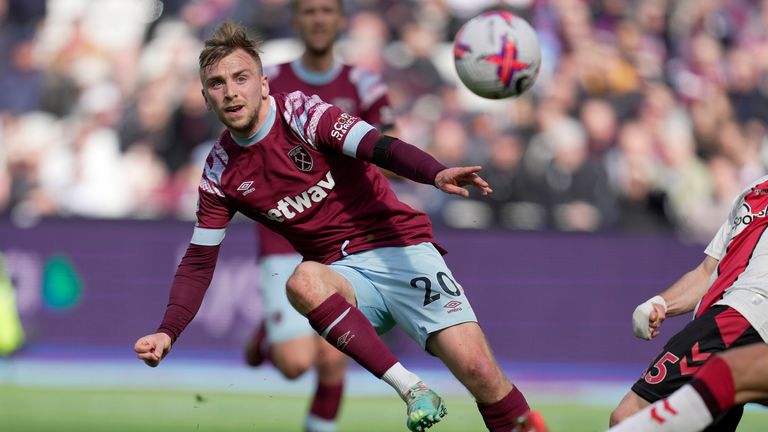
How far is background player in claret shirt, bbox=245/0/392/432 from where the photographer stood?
756 cm

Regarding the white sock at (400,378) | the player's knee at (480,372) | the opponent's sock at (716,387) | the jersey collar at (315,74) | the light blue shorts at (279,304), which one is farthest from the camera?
the jersey collar at (315,74)

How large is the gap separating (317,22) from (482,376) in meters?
3.04

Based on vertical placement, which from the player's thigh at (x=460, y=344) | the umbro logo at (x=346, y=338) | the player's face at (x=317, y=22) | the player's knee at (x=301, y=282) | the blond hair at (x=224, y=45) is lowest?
the player's thigh at (x=460, y=344)

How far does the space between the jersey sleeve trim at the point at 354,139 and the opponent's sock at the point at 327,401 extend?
7.18ft

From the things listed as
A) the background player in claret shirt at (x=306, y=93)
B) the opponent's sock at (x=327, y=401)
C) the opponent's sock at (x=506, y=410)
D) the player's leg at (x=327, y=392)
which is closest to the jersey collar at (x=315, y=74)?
the background player in claret shirt at (x=306, y=93)

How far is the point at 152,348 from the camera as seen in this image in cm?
530

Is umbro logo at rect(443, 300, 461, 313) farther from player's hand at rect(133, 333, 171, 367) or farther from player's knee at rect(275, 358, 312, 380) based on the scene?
player's knee at rect(275, 358, 312, 380)

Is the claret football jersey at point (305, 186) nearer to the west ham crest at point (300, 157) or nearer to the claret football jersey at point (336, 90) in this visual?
the west ham crest at point (300, 157)

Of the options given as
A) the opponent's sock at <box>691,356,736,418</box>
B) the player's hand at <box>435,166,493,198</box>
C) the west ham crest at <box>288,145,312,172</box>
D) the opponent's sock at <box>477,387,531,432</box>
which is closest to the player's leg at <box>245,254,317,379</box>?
the west ham crest at <box>288,145,312,172</box>

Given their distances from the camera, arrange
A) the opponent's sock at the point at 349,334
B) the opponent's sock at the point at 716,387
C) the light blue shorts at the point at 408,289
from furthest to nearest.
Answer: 1. the light blue shorts at the point at 408,289
2. the opponent's sock at the point at 349,334
3. the opponent's sock at the point at 716,387

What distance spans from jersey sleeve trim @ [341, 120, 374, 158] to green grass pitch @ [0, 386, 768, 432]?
8.70 feet

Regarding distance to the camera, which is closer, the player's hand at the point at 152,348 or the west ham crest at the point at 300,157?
the player's hand at the point at 152,348

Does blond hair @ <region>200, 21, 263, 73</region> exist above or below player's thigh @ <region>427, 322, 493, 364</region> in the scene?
above

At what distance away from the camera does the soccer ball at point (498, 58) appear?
21.7 feet
